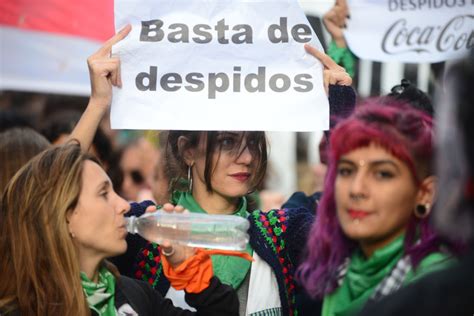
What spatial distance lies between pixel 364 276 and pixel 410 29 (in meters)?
2.29

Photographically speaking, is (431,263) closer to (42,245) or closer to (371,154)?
(371,154)

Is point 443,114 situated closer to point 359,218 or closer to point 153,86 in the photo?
point 359,218

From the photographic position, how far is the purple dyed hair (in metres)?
2.96

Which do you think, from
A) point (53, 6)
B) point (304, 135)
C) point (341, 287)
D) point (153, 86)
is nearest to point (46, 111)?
point (304, 135)

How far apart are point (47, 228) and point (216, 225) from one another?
674mm

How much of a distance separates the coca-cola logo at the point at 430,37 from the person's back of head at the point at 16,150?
1887 mm

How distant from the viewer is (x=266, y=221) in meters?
4.08

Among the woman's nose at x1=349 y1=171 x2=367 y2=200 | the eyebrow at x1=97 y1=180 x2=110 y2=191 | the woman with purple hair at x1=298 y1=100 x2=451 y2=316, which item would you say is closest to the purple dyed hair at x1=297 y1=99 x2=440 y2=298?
the woman with purple hair at x1=298 y1=100 x2=451 y2=316

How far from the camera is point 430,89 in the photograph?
755cm

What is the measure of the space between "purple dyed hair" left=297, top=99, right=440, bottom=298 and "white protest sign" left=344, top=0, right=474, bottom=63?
1629mm

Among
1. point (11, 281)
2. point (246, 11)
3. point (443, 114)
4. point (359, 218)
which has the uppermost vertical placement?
point (246, 11)

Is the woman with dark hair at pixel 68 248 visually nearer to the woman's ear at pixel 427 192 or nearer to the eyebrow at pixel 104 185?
the eyebrow at pixel 104 185

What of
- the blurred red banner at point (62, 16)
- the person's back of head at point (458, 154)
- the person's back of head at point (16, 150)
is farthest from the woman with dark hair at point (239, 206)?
the blurred red banner at point (62, 16)

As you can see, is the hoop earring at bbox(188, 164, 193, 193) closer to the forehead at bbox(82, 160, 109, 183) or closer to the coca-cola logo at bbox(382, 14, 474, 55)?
the forehead at bbox(82, 160, 109, 183)
